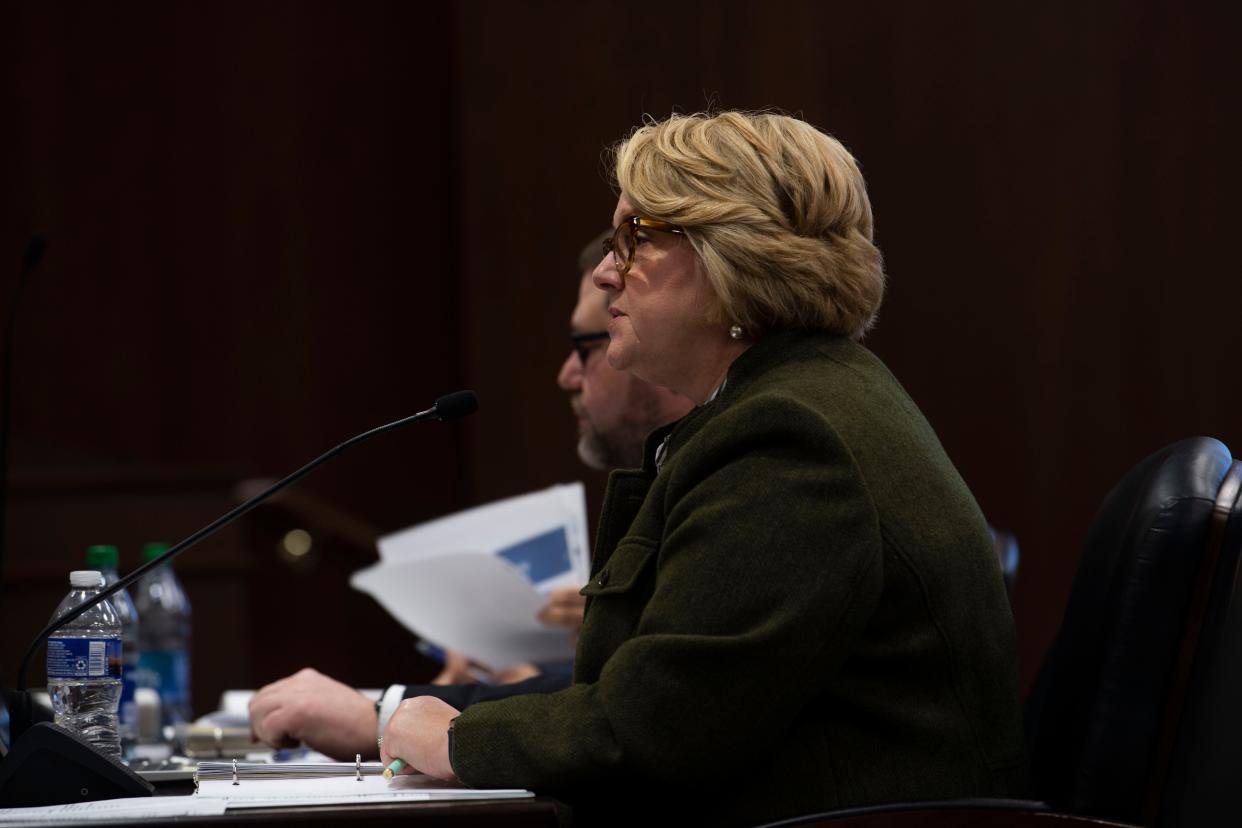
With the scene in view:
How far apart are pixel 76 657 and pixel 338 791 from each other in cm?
45

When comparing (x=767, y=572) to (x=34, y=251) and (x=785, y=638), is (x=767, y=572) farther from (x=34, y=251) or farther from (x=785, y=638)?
(x=34, y=251)

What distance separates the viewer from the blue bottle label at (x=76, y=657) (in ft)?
5.51

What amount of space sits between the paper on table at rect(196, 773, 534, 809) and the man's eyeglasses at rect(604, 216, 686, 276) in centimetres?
60

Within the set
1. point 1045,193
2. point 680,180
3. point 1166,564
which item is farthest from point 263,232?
point 1166,564

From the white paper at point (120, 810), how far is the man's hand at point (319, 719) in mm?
499

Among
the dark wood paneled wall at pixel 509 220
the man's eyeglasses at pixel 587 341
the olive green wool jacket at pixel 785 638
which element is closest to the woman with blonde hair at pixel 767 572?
the olive green wool jacket at pixel 785 638

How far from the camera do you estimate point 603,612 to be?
1467 millimetres

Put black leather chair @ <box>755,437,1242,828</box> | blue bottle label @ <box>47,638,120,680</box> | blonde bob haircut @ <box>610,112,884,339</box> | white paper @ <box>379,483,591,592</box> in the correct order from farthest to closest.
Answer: white paper @ <box>379,483,591,592</box> < blue bottle label @ <box>47,638,120,680</box> < blonde bob haircut @ <box>610,112,884,339</box> < black leather chair @ <box>755,437,1242,828</box>

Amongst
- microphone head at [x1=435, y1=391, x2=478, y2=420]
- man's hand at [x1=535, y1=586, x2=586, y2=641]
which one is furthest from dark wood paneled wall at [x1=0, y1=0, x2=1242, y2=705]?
microphone head at [x1=435, y1=391, x2=478, y2=420]

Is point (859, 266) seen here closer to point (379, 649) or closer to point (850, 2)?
point (850, 2)

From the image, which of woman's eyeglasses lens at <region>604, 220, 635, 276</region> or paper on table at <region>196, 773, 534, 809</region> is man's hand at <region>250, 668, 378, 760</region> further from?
woman's eyeglasses lens at <region>604, 220, 635, 276</region>

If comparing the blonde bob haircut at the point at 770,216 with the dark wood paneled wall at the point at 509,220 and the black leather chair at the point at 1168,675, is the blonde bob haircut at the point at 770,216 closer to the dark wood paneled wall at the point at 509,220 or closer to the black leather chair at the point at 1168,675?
the black leather chair at the point at 1168,675

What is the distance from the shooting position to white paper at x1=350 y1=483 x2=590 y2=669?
2510 mm

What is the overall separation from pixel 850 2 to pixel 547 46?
2.86 ft
